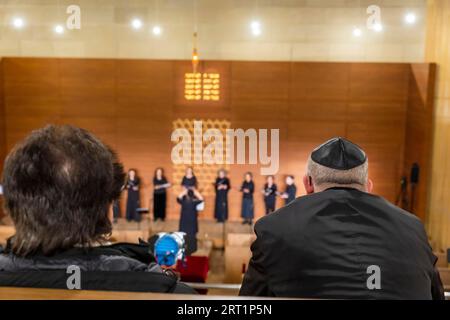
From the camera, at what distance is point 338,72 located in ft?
35.6

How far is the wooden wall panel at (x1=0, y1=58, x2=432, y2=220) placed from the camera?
1088cm

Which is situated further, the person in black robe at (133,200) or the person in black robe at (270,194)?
the person in black robe at (133,200)

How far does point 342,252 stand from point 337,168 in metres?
0.39

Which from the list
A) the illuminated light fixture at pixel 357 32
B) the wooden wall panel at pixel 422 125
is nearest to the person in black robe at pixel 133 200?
the illuminated light fixture at pixel 357 32

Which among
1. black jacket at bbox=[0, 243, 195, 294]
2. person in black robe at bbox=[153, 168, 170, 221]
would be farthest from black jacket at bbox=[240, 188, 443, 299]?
person in black robe at bbox=[153, 168, 170, 221]

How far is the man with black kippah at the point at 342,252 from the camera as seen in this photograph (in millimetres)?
1415

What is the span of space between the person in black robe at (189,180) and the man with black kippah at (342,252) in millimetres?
8709

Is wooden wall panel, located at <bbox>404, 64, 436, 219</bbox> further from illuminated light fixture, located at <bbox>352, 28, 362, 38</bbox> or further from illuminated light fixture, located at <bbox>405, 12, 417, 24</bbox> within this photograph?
illuminated light fixture, located at <bbox>352, 28, 362, 38</bbox>

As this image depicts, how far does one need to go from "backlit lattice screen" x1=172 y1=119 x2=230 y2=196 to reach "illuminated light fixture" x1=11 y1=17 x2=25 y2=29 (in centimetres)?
370

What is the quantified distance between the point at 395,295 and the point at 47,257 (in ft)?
2.91

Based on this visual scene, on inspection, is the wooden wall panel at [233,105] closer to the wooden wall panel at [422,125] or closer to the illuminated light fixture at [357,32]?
the wooden wall panel at [422,125]

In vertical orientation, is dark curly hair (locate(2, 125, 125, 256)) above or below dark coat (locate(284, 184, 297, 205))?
above
